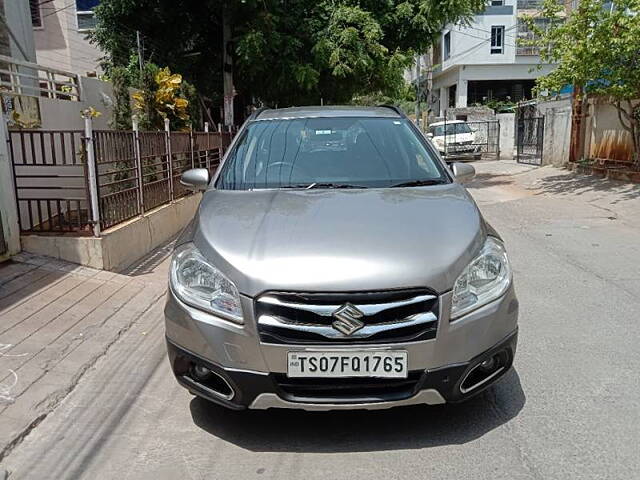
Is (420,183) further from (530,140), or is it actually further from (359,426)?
(530,140)

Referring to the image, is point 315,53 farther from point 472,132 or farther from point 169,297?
point 472,132

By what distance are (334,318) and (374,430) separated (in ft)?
2.80

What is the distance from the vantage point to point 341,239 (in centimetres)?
296

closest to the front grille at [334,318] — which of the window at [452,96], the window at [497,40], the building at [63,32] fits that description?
the building at [63,32]

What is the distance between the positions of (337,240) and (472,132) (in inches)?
936

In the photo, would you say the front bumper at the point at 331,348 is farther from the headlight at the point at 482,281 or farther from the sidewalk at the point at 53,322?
the sidewalk at the point at 53,322

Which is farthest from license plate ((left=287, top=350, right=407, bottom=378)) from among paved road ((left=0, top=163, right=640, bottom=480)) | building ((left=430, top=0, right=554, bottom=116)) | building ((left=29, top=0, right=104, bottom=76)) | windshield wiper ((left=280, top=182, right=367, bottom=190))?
building ((left=430, top=0, right=554, bottom=116))

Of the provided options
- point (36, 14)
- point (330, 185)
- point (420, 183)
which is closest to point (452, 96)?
point (36, 14)

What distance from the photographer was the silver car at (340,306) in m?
2.76

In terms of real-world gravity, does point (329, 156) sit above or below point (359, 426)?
above

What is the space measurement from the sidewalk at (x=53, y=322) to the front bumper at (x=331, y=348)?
1261 millimetres

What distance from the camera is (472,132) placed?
1000 inches

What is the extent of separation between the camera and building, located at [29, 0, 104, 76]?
20.9m

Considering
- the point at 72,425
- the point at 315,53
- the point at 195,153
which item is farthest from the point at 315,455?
the point at 315,53
